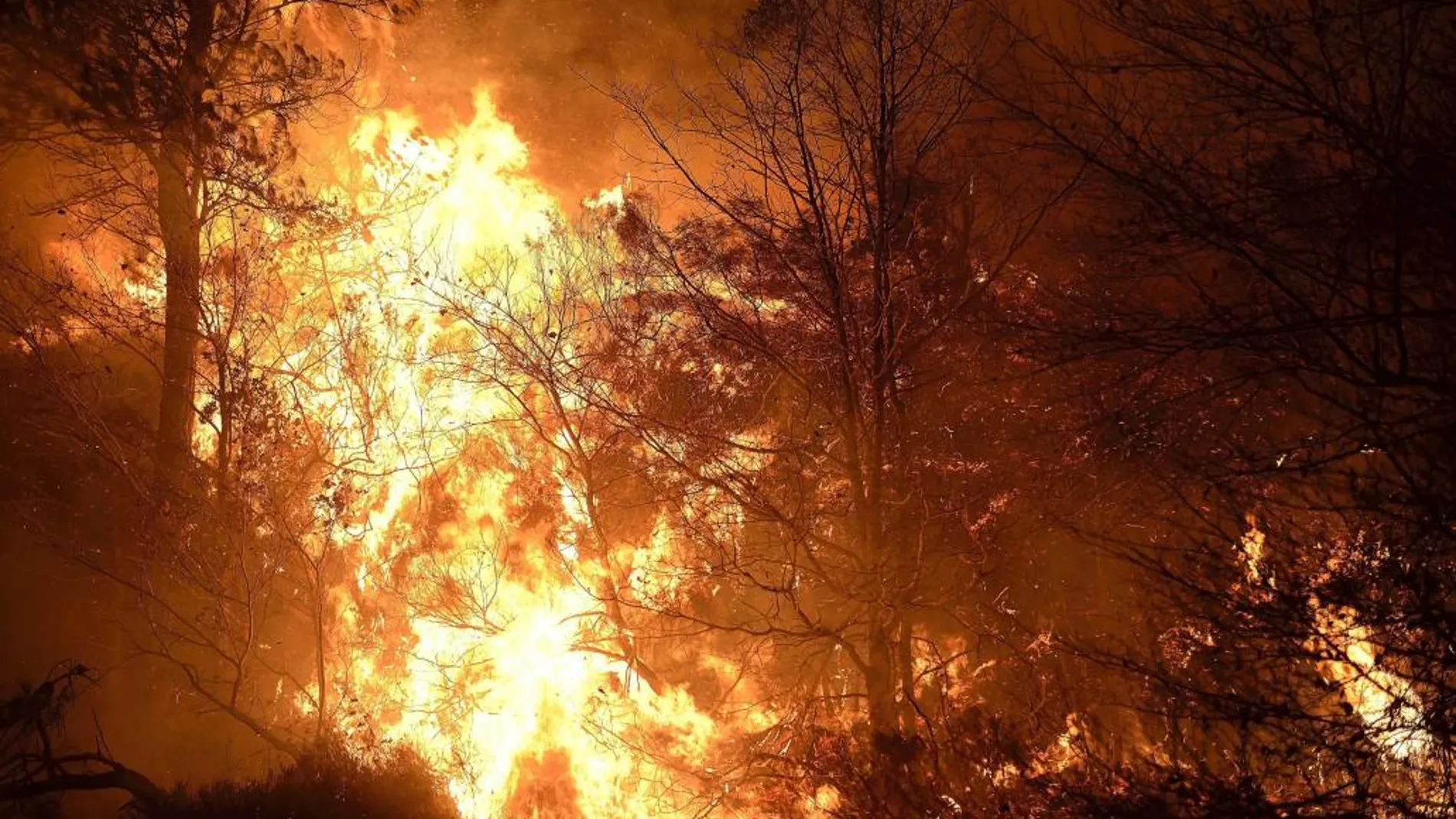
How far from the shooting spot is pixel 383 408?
12.9 meters

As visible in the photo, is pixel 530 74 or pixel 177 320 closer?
pixel 177 320

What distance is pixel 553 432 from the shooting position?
44.3 feet

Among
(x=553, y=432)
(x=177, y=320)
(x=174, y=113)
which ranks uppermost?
(x=174, y=113)

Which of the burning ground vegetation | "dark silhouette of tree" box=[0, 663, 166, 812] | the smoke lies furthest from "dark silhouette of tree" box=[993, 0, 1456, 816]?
"dark silhouette of tree" box=[0, 663, 166, 812]

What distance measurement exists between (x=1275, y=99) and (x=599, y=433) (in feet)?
34.1

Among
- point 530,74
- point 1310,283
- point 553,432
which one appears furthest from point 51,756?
point 1310,283

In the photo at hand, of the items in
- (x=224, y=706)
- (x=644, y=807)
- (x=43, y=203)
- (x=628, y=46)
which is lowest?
(x=644, y=807)

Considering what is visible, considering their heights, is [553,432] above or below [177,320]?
below

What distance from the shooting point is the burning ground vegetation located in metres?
8.36

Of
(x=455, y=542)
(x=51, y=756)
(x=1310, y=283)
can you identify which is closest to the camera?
(x=1310, y=283)

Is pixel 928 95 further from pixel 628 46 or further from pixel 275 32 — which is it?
pixel 275 32

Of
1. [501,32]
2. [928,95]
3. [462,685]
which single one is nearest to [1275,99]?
[928,95]

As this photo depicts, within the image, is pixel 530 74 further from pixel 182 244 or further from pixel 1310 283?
pixel 1310 283

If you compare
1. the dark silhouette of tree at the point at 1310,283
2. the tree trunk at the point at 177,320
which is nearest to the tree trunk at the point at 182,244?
the tree trunk at the point at 177,320
